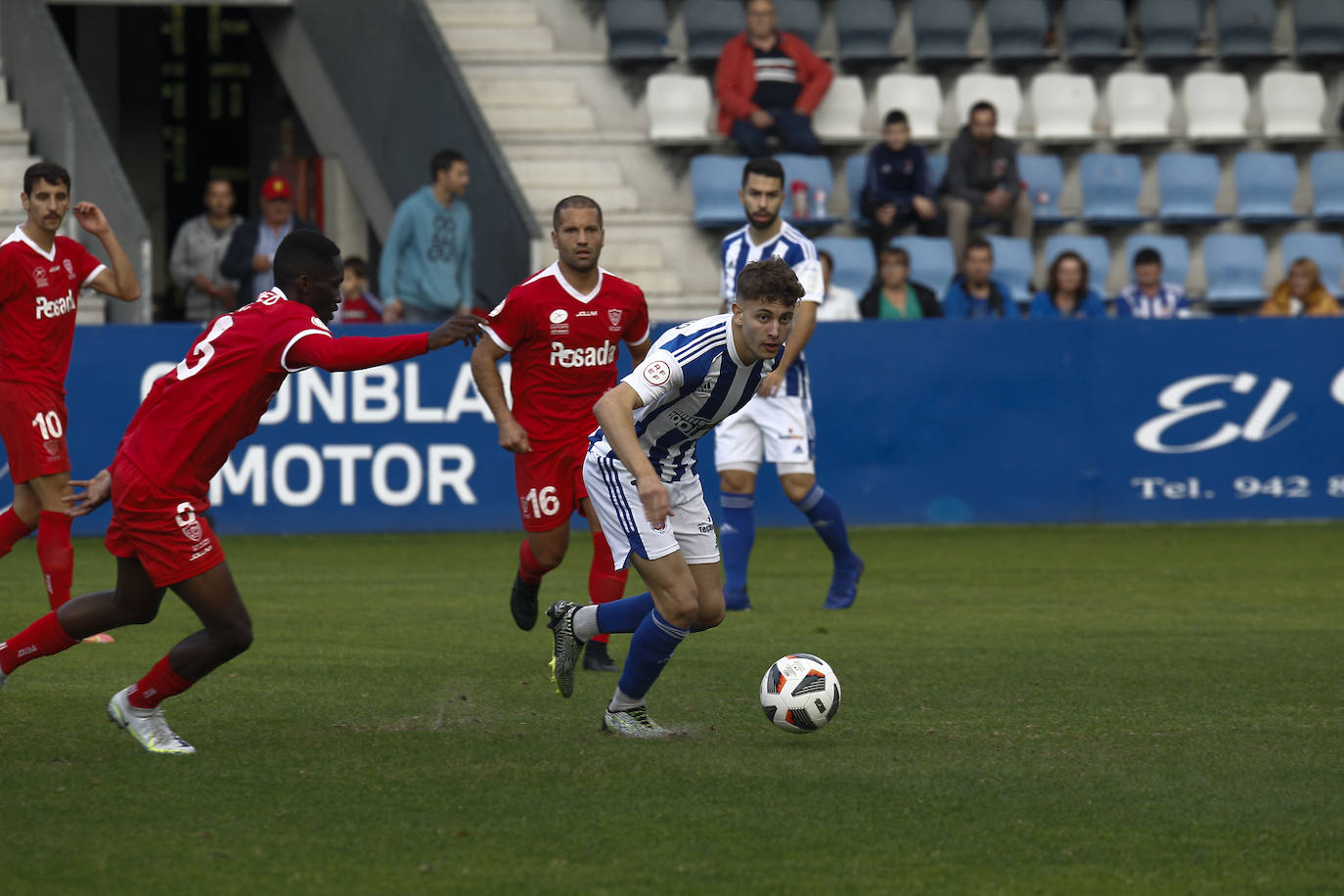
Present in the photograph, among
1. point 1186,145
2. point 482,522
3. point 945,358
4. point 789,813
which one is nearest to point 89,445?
point 482,522

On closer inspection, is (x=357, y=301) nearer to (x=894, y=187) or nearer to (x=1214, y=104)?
(x=894, y=187)

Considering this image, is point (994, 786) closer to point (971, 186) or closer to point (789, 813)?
point (789, 813)

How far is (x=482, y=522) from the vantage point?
13781 mm

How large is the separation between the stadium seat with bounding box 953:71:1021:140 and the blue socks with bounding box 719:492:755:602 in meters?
9.65

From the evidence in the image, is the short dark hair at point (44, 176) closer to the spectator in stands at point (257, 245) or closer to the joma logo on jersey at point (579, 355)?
the joma logo on jersey at point (579, 355)

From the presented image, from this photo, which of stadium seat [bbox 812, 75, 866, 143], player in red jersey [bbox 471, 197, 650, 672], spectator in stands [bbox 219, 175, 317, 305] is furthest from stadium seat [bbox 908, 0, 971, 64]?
player in red jersey [bbox 471, 197, 650, 672]

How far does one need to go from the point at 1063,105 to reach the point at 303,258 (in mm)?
14422

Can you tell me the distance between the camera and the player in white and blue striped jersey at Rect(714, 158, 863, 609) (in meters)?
9.59

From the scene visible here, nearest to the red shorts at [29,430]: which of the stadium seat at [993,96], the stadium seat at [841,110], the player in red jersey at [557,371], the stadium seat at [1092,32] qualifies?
the player in red jersey at [557,371]

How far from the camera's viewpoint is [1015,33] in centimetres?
1923

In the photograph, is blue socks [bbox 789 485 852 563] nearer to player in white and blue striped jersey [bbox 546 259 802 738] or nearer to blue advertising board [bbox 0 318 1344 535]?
player in white and blue striped jersey [bbox 546 259 802 738]

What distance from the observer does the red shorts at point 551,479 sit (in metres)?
7.97

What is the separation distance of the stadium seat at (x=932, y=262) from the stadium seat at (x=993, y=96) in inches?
92.7

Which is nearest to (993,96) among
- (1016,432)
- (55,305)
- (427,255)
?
(1016,432)
